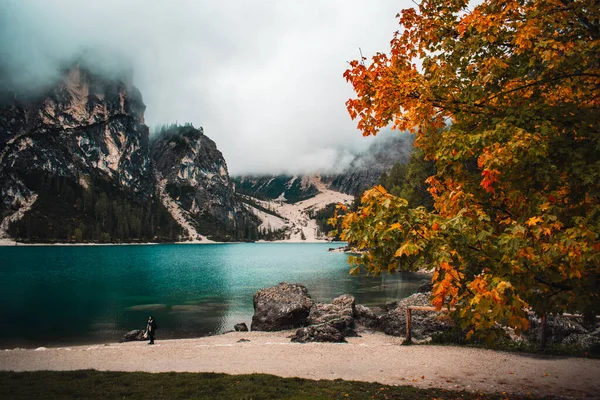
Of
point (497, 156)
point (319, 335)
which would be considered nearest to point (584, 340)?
point (319, 335)

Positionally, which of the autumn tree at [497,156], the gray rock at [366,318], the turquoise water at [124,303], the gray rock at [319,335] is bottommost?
the turquoise water at [124,303]

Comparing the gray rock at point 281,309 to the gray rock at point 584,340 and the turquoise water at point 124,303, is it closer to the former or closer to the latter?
the turquoise water at point 124,303

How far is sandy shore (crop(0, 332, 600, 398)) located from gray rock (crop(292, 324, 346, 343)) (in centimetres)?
134

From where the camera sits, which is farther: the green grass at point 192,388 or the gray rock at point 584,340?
the gray rock at point 584,340

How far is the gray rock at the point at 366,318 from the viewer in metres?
30.3

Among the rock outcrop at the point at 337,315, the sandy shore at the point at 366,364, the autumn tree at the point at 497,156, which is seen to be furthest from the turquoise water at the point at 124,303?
the autumn tree at the point at 497,156

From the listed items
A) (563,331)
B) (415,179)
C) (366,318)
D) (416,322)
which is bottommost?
(366,318)

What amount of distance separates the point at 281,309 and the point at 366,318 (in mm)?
7526

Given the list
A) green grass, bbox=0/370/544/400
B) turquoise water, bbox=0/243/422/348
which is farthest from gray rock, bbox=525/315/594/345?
turquoise water, bbox=0/243/422/348

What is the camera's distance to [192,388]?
13.3 meters

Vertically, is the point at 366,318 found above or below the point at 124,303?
above

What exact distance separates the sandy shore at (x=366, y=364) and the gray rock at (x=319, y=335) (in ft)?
4.41

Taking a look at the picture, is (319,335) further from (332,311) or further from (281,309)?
(281,309)

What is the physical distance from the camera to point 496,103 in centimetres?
779
